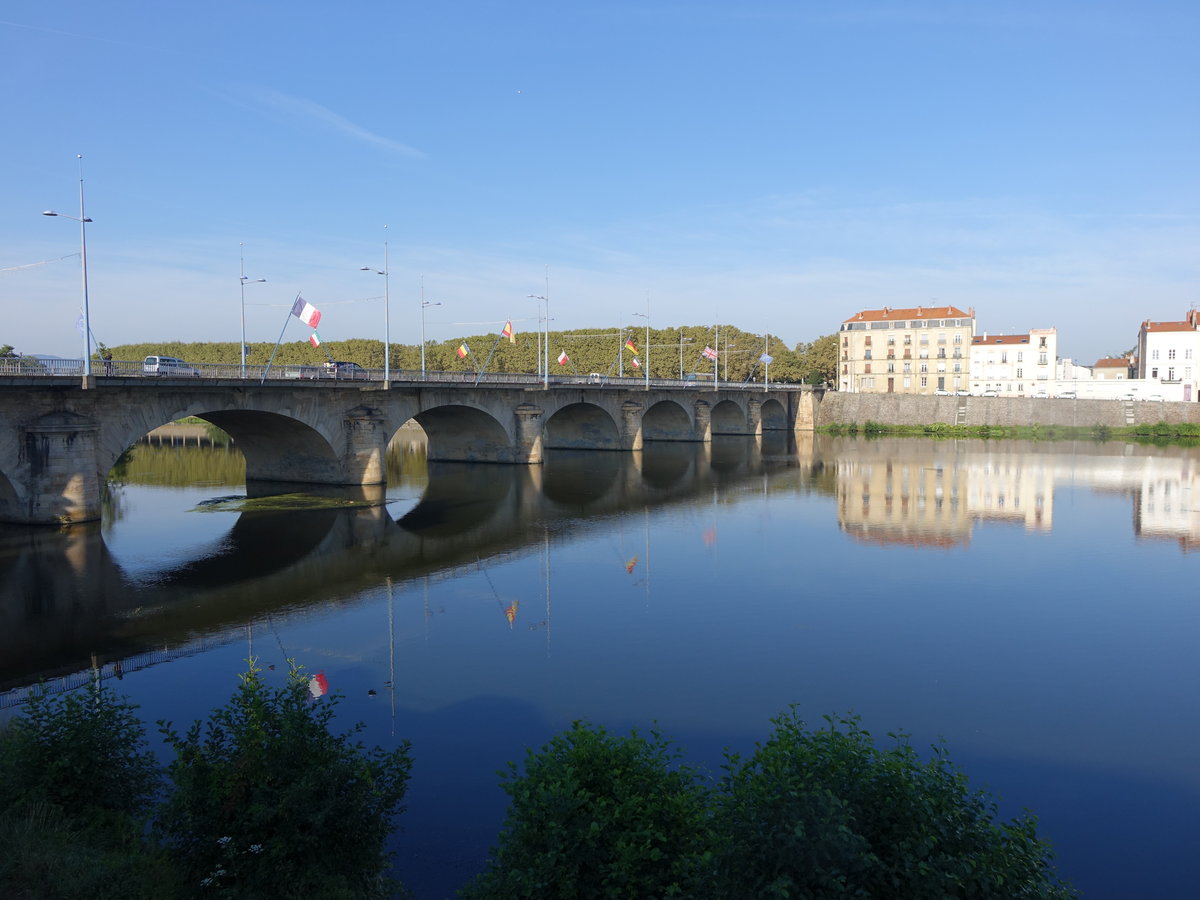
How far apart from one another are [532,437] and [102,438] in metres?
29.7

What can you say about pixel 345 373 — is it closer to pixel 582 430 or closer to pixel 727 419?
pixel 582 430

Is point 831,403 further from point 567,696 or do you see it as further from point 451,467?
point 567,696

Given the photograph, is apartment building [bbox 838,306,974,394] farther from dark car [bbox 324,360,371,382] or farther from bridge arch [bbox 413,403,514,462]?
dark car [bbox 324,360,371,382]

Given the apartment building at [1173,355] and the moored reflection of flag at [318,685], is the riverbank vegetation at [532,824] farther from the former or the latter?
the apartment building at [1173,355]

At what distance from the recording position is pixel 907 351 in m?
116

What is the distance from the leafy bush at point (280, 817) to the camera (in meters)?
9.31

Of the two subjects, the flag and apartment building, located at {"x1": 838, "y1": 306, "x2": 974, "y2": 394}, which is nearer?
the flag

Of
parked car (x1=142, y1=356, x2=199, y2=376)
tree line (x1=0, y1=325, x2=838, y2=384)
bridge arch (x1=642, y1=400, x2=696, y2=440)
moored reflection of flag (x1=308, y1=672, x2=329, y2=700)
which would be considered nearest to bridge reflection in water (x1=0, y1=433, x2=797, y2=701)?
moored reflection of flag (x1=308, y1=672, x2=329, y2=700)

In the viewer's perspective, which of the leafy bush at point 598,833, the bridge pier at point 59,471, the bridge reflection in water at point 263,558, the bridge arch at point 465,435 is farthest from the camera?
the bridge arch at point 465,435

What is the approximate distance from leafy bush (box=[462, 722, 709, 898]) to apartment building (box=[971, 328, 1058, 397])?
4754 inches

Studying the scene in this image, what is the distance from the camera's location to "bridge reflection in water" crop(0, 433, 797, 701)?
68.6 feet

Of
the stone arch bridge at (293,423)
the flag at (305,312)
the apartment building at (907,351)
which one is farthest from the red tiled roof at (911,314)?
the flag at (305,312)

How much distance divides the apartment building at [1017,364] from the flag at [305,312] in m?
103

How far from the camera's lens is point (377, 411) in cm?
4556
